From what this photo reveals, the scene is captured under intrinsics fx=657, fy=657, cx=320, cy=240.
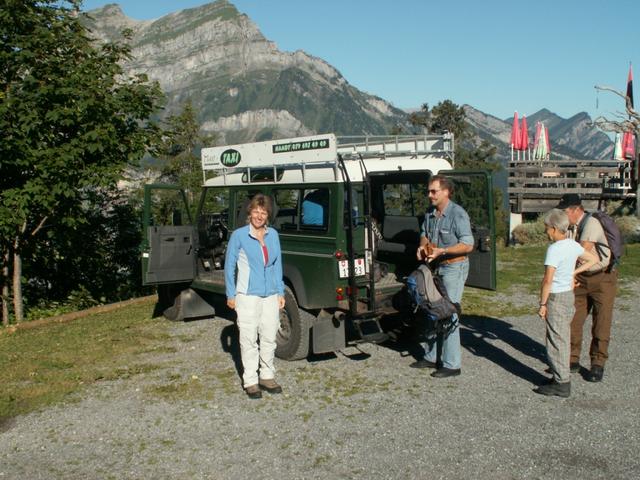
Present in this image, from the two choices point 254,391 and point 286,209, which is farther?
point 286,209

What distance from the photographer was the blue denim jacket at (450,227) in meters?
6.19

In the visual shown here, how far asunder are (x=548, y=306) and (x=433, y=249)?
1167 millimetres

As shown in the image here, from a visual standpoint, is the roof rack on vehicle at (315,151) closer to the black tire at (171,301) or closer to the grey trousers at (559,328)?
the black tire at (171,301)

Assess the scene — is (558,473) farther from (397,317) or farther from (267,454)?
(397,317)

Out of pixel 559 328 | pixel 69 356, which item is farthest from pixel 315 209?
pixel 69 356

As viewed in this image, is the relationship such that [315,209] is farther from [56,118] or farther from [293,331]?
[56,118]

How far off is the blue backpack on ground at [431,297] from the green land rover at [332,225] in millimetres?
495

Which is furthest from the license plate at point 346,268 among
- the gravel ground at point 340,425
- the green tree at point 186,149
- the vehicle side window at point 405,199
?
the green tree at point 186,149

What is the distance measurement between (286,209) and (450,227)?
211 centimetres

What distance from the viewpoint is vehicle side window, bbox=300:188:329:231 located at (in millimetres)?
6965

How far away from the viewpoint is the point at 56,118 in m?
9.77

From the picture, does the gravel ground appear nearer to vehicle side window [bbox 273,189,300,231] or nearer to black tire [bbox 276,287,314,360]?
black tire [bbox 276,287,314,360]

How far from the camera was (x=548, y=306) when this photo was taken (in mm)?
5758

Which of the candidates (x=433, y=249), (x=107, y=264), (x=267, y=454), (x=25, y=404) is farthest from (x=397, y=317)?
(x=107, y=264)
